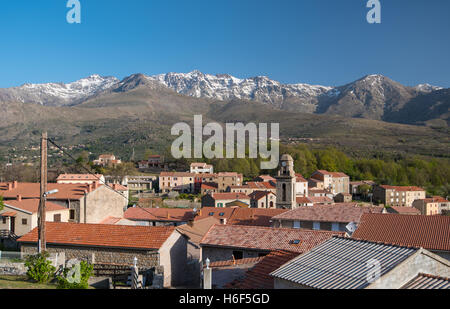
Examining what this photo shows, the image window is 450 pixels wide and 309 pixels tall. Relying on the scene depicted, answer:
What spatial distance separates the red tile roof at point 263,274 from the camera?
12312mm

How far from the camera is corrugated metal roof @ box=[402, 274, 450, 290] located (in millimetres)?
8422

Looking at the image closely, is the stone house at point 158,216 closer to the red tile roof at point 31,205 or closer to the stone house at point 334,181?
the red tile roof at point 31,205

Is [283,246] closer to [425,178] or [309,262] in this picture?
[309,262]

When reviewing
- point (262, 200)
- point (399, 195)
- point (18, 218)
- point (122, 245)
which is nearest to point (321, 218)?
point (122, 245)

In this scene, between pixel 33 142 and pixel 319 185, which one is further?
pixel 33 142

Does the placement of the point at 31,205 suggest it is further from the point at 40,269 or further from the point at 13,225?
the point at 40,269

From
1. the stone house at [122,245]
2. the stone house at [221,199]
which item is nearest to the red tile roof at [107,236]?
the stone house at [122,245]

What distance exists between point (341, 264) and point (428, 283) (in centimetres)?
178

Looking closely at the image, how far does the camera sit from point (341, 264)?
9.65 metres

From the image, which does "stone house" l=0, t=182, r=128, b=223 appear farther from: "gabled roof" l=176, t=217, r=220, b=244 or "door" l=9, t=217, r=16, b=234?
"gabled roof" l=176, t=217, r=220, b=244

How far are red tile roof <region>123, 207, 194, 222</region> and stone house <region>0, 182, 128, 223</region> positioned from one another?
232 cm

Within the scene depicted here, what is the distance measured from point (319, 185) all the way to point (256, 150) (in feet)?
95.3
